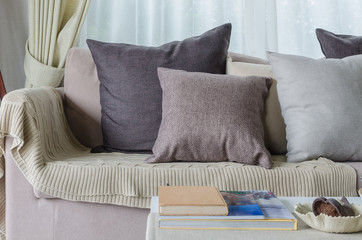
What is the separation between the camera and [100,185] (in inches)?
65.6

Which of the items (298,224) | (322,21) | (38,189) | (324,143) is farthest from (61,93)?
(322,21)

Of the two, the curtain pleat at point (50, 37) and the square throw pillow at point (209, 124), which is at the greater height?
Result: the curtain pleat at point (50, 37)

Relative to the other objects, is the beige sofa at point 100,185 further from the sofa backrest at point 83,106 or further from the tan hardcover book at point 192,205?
the tan hardcover book at point 192,205

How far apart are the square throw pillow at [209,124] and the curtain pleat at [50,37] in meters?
0.99

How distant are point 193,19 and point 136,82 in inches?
39.5

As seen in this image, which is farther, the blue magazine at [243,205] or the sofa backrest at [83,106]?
the sofa backrest at [83,106]

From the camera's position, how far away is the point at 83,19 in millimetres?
2723

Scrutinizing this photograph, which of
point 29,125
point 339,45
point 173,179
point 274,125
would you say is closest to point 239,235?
point 173,179

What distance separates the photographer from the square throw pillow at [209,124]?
1820mm

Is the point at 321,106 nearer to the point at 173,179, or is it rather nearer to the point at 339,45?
the point at 339,45

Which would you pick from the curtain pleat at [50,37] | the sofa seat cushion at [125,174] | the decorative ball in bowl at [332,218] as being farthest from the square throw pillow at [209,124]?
the curtain pleat at [50,37]

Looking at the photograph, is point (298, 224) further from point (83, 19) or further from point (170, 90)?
point (83, 19)

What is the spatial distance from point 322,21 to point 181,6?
0.90 metres

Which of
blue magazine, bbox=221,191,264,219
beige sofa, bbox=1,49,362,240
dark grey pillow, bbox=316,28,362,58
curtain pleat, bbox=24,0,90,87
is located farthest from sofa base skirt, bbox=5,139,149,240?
dark grey pillow, bbox=316,28,362,58
